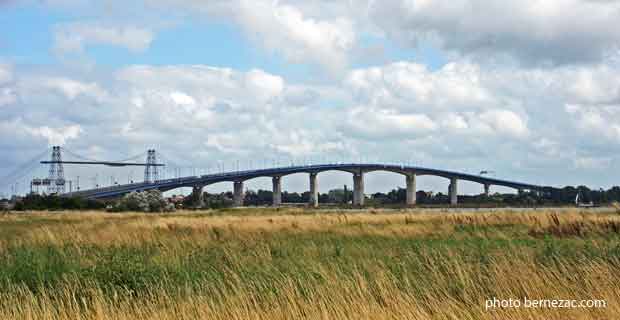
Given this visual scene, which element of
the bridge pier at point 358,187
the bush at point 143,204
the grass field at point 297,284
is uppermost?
the bridge pier at point 358,187

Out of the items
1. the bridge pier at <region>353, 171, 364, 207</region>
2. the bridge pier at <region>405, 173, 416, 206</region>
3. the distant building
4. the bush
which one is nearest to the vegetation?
the distant building

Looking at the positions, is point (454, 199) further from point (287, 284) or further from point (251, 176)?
point (287, 284)

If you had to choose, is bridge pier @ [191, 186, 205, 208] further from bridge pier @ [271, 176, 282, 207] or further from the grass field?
the grass field

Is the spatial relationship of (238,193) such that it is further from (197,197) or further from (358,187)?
(358,187)

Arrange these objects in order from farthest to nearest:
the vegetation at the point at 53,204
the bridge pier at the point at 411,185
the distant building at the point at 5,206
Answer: the bridge pier at the point at 411,185 → the distant building at the point at 5,206 → the vegetation at the point at 53,204

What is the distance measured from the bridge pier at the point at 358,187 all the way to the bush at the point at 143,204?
118ft

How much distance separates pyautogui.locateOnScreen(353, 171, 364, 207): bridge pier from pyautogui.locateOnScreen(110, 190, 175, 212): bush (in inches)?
1415

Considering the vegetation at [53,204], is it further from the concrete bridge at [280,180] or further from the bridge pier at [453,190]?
the bridge pier at [453,190]

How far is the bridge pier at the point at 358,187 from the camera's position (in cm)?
11056

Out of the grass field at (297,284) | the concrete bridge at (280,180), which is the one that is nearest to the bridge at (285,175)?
the concrete bridge at (280,180)

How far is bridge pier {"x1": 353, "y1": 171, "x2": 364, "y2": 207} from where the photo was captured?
11056 cm

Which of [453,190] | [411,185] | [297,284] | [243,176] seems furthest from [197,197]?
[297,284]

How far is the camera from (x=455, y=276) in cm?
926

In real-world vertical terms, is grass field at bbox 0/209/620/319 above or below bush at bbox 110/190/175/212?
below
